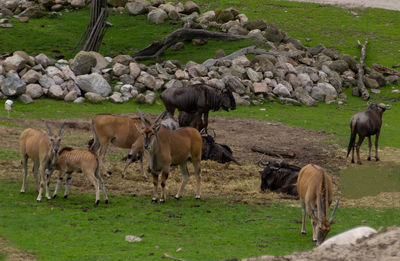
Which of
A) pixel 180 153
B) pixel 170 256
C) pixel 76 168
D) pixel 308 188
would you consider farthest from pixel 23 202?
pixel 308 188

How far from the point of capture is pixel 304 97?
30688 millimetres

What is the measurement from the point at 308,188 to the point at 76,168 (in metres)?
4.91

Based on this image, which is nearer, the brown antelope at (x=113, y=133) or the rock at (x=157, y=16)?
the brown antelope at (x=113, y=133)

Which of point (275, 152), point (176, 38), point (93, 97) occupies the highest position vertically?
point (176, 38)

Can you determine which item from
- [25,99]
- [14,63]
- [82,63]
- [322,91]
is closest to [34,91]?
[25,99]

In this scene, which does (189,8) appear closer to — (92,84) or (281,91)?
(281,91)

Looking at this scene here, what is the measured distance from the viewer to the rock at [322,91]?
31594 mm

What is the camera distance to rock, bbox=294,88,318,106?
30453mm

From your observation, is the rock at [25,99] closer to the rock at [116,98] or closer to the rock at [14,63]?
the rock at [14,63]

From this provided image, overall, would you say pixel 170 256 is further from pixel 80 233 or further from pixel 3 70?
pixel 3 70

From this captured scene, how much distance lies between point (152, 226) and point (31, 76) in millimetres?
15907

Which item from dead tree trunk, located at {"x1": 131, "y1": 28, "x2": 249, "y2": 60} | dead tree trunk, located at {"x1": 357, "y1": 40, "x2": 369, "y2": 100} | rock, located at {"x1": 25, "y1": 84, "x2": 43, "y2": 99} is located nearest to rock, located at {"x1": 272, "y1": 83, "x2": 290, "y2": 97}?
dead tree trunk, located at {"x1": 357, "y1": 40, "x2": 369, "y2": 100}

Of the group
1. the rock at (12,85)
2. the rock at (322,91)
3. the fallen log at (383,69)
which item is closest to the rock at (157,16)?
the rock at (322,91)

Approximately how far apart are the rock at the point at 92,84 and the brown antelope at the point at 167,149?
42.7 feet
